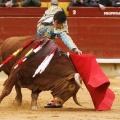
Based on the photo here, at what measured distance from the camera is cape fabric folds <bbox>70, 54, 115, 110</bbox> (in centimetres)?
790

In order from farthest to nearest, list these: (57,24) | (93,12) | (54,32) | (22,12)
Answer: (22,12)
(93,12)
(54,32)
(57,24)

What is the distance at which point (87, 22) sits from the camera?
1351cm

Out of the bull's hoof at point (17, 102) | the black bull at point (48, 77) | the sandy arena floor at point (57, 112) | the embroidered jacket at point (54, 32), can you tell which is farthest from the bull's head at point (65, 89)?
the bull's hoof at point (17, 102)

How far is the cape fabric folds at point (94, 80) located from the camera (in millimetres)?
7898

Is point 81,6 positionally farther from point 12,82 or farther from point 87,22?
point 12,82

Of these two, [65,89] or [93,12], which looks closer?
[65,89]

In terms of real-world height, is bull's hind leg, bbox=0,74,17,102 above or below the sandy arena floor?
above

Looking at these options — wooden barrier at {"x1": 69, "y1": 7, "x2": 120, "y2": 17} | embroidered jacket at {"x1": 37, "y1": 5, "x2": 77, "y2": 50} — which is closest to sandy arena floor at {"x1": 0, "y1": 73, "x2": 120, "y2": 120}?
embroidered jacket at {"x1": 37, "y1": 5, "x2": 77, "y2": 50}

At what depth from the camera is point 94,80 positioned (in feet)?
25.9

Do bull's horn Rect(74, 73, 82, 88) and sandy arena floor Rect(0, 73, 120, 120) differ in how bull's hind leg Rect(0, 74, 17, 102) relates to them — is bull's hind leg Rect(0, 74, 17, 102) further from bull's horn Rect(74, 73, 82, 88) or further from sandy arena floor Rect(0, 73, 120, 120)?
bull's horn Rect(74, 73, 82, 88)

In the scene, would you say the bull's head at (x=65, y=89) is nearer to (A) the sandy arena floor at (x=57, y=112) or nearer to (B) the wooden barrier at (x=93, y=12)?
(A) the sandy arena floor at (x=57, y=112)

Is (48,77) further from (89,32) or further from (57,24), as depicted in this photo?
(89,32)

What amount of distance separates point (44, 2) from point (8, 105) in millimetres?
5447

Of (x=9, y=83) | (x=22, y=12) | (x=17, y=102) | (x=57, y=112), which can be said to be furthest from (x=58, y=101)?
(x=22, y=12)
